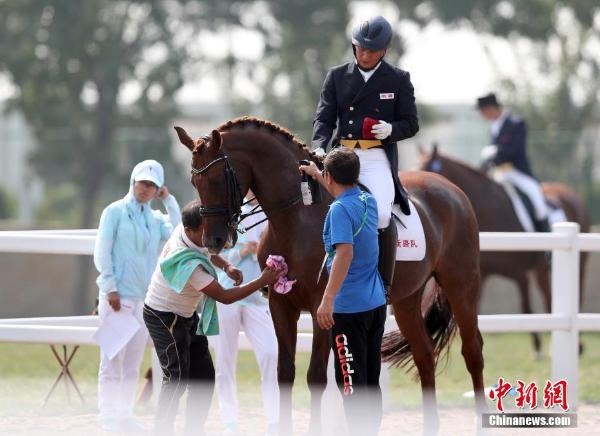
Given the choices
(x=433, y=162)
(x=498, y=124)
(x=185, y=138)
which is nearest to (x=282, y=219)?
(x=185, y=138)

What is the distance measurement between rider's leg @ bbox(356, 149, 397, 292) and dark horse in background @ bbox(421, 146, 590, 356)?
20.4 feet

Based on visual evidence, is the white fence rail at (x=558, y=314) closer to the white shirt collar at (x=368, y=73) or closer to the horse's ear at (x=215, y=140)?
the white shirt collar at (x=368, y=73)

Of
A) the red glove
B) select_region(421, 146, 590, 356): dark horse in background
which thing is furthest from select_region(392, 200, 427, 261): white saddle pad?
select_region(421, 146, 590, 356): dark horse in background

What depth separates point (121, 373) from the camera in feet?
28.8

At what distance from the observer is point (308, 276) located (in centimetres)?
756

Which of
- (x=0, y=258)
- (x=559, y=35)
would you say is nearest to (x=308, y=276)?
(x=0, y=258)

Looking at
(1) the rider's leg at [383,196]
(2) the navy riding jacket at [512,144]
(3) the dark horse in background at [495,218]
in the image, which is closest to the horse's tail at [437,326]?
(1) the rider's leg at [383,196]

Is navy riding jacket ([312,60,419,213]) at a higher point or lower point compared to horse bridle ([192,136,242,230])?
higher

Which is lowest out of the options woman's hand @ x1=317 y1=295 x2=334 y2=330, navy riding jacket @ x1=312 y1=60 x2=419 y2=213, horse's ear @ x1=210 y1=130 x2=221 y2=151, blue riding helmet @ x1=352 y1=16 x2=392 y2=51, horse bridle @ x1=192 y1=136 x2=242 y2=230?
woman's hand @ x1=317 y1=295 x2=334 y2=330

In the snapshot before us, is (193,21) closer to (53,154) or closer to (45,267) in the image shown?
(53,154)

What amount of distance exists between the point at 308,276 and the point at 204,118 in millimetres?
24501

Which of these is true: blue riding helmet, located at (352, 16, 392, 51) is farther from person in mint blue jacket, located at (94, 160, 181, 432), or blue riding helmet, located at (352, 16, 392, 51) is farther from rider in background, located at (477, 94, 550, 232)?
rider in background, located at (477, 94, 550, 232)

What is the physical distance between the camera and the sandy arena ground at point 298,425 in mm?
8578

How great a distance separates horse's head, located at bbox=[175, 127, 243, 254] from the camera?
7363 mm
